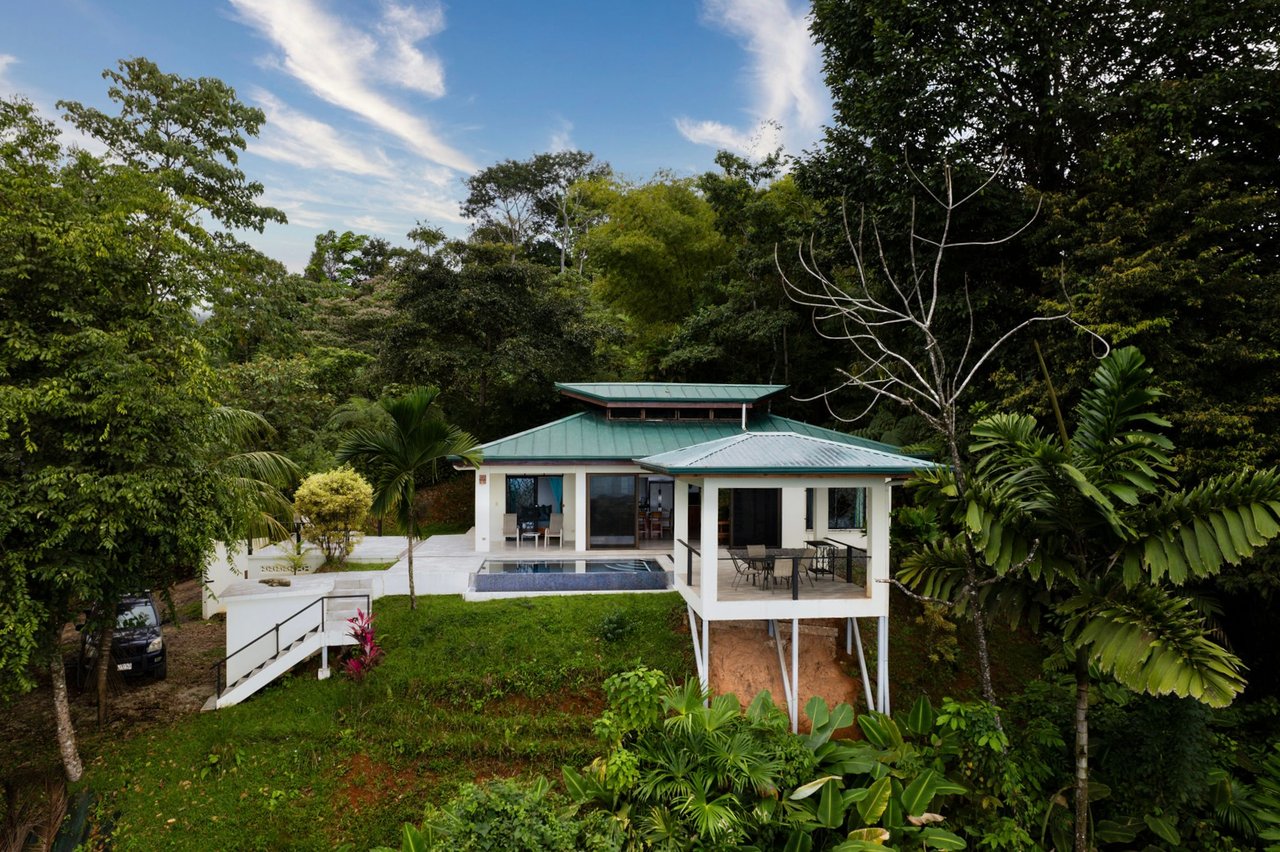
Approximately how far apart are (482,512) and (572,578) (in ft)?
13.0

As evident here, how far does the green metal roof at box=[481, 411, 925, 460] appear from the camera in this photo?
1538cm

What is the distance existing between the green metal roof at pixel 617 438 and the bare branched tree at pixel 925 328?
75.6 inches

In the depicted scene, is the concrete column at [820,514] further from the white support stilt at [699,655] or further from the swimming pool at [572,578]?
the white support stilt at [699,655]

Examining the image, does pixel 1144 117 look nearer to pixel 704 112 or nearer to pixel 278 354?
pixel 704 112

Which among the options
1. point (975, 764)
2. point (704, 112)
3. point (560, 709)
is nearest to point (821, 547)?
point (975, 764)

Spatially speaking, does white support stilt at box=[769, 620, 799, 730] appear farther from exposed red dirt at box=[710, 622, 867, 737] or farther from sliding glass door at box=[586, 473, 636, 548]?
sliding glass door at box=[586, 473, 636, 548]

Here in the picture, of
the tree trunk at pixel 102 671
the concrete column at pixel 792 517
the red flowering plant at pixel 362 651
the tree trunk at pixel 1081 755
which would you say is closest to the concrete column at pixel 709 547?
the tree trunk at pixel 1081 755

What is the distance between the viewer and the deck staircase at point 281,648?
1059 cm

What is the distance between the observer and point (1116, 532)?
6.54 m

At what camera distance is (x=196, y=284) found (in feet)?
30.3

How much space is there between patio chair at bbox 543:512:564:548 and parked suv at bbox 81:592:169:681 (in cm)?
812

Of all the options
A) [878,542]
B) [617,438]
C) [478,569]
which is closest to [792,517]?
[617,438]

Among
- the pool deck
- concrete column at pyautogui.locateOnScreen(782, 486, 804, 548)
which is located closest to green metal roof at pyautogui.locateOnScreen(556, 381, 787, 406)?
concrete column at pyautogui.locateOnScreen(782, 486, 804, 548)

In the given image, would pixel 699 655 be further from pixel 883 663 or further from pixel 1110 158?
pixel 1110 158
